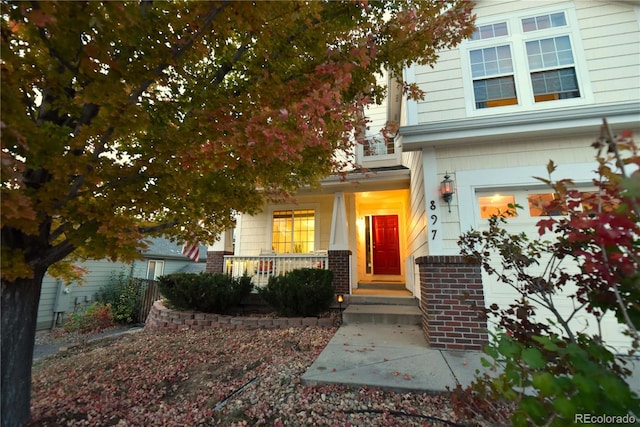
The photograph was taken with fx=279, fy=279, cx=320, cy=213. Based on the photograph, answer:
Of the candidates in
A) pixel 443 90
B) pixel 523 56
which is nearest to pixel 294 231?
pixel 443 90

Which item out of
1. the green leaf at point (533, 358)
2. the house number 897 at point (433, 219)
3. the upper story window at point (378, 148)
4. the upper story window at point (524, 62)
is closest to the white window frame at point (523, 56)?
the upper story window at point (524, 62)

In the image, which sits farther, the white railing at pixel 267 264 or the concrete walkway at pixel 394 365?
the white railing at pixel 267 264

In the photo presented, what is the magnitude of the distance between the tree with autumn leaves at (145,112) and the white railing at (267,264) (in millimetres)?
4343

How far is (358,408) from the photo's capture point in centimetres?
274

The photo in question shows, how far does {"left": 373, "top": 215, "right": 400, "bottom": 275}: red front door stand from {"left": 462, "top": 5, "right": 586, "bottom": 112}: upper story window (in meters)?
5.50

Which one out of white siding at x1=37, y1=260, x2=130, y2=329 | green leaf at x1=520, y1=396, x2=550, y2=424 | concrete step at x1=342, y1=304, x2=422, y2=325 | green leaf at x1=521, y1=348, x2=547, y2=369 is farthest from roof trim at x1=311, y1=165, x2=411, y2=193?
white siding at x1=37, y1=260, x2=130, y2=329

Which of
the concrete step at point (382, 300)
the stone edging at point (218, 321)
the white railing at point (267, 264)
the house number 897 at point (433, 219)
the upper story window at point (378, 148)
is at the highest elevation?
the upper story window at point (378, 148)

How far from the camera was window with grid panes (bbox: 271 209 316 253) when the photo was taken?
8969mm

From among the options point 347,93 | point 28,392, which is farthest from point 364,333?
point 28,392

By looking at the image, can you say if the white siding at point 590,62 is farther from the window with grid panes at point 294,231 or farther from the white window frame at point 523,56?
the window with grid panes at point 294,231

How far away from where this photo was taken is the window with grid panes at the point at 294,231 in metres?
8.97

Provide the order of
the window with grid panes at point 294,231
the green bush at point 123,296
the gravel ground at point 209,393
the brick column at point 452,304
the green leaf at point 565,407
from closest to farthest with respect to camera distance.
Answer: the green leaf at point 565,407 < the gravel ground at point 209,393 < the brick column at point 452,304 < the window with grid panes at point 294,231 < the green bush at point 123,296

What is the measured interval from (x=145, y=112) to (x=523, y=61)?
5.82 m

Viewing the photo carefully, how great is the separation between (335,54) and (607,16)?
500 cm
